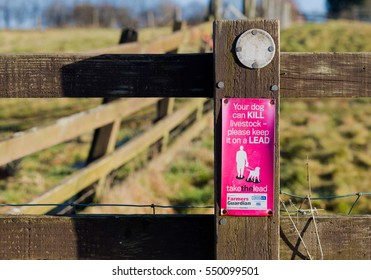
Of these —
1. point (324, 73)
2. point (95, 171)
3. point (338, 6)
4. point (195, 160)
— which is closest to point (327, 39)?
point (195, 160)

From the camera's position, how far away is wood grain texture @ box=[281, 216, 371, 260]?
9.51ft

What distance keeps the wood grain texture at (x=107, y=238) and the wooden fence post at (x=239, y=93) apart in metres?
0.16

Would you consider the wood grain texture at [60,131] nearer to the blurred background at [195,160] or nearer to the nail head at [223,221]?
the blurred background at [195,160]

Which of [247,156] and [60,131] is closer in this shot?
[247,156]

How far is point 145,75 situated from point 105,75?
170 millimetres

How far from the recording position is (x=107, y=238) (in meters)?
2.91

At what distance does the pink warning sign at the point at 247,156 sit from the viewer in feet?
8.79

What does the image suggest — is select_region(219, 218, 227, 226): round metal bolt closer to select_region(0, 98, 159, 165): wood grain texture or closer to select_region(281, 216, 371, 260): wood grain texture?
select_region(281, 216, 371, 260): wood grain texture

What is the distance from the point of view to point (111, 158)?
18.6ft

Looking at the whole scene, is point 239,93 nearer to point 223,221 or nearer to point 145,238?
point 223,221

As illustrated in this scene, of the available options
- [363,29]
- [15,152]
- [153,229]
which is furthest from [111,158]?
[363,29]

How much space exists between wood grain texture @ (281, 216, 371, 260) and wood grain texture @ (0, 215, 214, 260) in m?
0.35

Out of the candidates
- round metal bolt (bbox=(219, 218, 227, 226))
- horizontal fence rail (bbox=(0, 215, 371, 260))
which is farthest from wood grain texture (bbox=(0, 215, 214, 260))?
round metal bolt (bbox=(219, 218, 227, 226))
